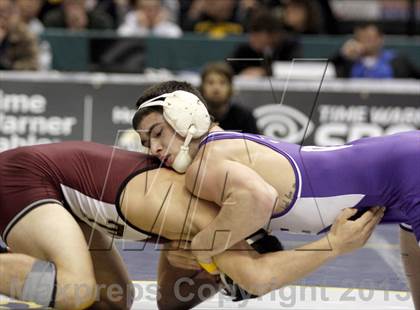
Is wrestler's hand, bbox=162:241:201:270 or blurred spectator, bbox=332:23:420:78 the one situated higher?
blurred spectator, bbox=332:23:420:78

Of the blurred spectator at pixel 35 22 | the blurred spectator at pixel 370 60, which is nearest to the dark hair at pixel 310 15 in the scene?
the blurred spectator at pixel 370 60

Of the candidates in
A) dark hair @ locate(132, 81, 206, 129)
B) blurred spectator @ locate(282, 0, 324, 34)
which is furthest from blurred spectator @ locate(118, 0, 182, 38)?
dark hair @ locate(132, 81, 206, 129)

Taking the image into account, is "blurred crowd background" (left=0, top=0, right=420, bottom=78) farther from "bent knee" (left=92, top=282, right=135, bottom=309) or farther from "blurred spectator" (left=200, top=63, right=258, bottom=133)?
"bent knee" (left=92, top=282, right=135, bottom=309)

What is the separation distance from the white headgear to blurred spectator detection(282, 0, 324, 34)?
597cm

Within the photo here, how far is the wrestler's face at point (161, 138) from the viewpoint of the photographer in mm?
3846

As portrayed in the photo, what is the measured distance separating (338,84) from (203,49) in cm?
176

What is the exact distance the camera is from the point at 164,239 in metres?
3.94

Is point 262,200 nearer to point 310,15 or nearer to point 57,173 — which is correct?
point 57,173

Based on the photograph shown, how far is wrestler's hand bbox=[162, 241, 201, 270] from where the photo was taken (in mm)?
3867

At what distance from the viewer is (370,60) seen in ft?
29.1

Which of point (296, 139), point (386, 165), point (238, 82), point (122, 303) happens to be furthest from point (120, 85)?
point (386, 165)

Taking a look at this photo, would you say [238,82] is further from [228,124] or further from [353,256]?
[353,256]

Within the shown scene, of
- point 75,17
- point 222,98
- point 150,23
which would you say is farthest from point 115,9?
point 222,98

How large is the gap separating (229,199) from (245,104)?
4.59 m
